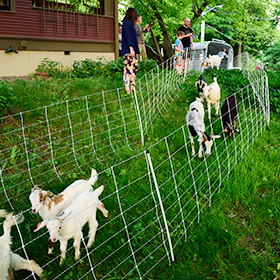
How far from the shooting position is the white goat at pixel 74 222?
250 cm

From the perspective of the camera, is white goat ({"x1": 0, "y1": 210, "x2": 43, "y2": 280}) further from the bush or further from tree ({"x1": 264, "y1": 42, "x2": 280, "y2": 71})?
tree ({"x1": 264, "y1": 42, "x2": 280, "y2": 71})

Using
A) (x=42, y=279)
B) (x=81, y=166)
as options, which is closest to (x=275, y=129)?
(x=81, y=166)

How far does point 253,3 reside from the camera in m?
29.4

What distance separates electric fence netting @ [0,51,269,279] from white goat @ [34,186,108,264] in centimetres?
11

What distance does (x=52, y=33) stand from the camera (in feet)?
33.4

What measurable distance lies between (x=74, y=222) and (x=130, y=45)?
481 cm

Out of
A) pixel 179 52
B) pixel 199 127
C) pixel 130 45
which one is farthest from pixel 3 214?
pixel 179 52

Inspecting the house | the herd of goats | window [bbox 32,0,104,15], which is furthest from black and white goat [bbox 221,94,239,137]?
window [bbox 32,0,104,15]

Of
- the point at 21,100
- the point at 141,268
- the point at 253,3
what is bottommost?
the point at 141,268

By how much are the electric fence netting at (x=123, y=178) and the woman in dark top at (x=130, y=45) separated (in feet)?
1.66

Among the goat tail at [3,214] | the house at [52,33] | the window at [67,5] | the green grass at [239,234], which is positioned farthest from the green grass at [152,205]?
the window at [67,5]

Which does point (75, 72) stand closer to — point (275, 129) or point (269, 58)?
point (275, 129)

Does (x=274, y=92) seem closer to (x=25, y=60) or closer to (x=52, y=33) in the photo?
(x=52, y=33)

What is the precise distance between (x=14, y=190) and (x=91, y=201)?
2.06 m
